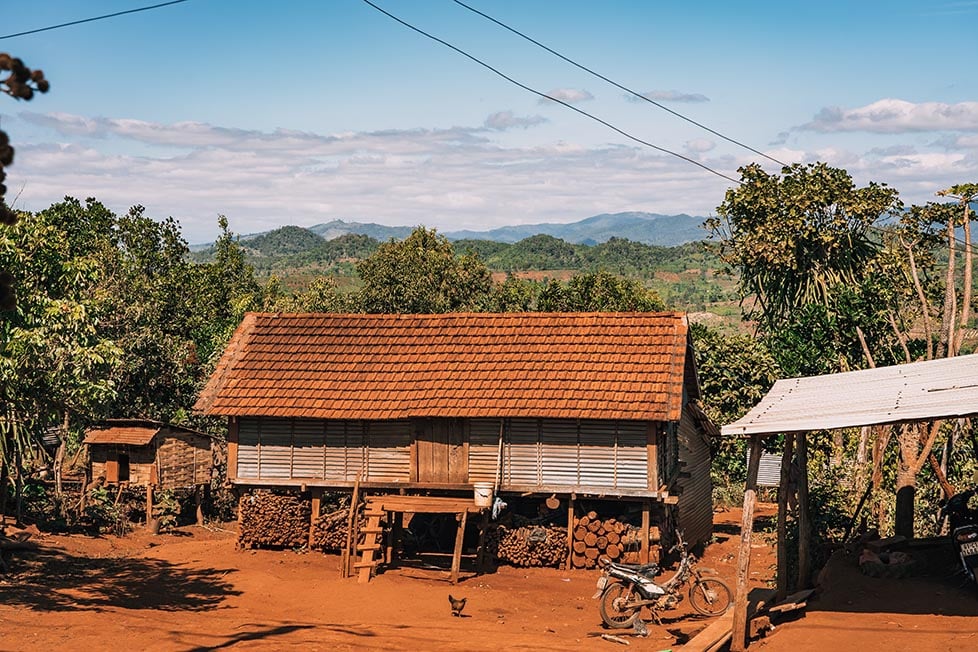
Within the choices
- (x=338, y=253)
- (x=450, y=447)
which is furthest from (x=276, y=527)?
(x=338, y=253)

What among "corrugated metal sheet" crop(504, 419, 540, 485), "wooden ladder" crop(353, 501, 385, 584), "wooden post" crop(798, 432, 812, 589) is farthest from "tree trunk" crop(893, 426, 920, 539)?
"wooden ladder" crop(353, 501, 385, 584)

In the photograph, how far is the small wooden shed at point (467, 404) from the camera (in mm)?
23391

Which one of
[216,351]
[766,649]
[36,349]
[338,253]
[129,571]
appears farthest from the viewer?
[338,253]

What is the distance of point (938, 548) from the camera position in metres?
18.0

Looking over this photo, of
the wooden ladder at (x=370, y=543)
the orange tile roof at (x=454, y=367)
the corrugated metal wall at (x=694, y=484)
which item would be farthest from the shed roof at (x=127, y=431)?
the corrugated metal wall at (x=694, y=484)

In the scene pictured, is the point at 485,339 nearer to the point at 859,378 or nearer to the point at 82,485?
the point at 859,378

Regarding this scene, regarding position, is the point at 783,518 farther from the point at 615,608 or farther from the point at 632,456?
the point at 632,456

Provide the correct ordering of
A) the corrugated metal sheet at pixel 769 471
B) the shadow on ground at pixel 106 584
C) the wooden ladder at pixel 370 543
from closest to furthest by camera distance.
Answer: the shadow on ground at pixel 106 584 → the wooden ladder at pixel 370 543 → the corrugated metal sheet at pixel 769 471

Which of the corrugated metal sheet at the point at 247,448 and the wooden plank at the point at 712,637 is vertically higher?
the corrugated metal sheet at the point at 247,448

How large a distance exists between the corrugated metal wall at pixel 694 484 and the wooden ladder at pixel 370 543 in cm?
755

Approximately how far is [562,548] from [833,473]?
618 centimetres

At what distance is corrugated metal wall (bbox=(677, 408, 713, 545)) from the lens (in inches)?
1037

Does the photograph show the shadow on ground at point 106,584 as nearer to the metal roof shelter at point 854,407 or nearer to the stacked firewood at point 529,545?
the stacked firewood at point 529,545

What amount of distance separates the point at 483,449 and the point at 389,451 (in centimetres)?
234
